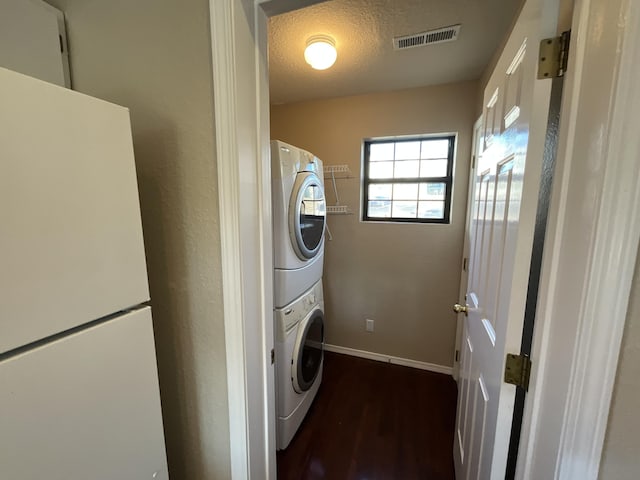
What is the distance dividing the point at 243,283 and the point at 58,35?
1.02 meters

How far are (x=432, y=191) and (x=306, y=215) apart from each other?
138cm

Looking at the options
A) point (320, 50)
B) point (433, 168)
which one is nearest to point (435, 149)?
point (433, 168)

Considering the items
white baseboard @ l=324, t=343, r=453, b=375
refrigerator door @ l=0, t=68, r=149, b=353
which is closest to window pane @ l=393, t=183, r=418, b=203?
white baseboard @ l=324, t=343, r=453, b=375

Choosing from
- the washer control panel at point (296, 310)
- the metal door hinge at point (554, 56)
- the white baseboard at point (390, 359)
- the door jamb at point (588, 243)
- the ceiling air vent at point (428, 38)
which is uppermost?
the ceiling air vent at point (428, 38)

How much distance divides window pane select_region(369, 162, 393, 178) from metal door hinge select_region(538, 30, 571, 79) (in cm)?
191

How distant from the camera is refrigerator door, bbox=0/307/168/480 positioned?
515mm

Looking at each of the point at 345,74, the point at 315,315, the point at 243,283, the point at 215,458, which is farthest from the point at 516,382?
the point at 345,74

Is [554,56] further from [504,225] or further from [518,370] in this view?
[518,370]

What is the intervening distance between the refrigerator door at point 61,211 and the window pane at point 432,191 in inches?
90.4

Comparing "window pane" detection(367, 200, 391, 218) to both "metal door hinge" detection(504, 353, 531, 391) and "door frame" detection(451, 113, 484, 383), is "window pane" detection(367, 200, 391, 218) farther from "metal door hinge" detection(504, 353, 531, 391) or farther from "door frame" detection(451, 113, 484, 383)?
"metal door hinge" detection(504, 353, 531, 391)

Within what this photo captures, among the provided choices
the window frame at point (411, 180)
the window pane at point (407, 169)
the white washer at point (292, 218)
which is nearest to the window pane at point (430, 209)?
the window frame at point (411, 180)

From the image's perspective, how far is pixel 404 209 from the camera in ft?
8.22

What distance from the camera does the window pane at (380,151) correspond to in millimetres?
2494

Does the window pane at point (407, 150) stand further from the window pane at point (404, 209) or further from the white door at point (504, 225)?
the white door at point (504, 225)
